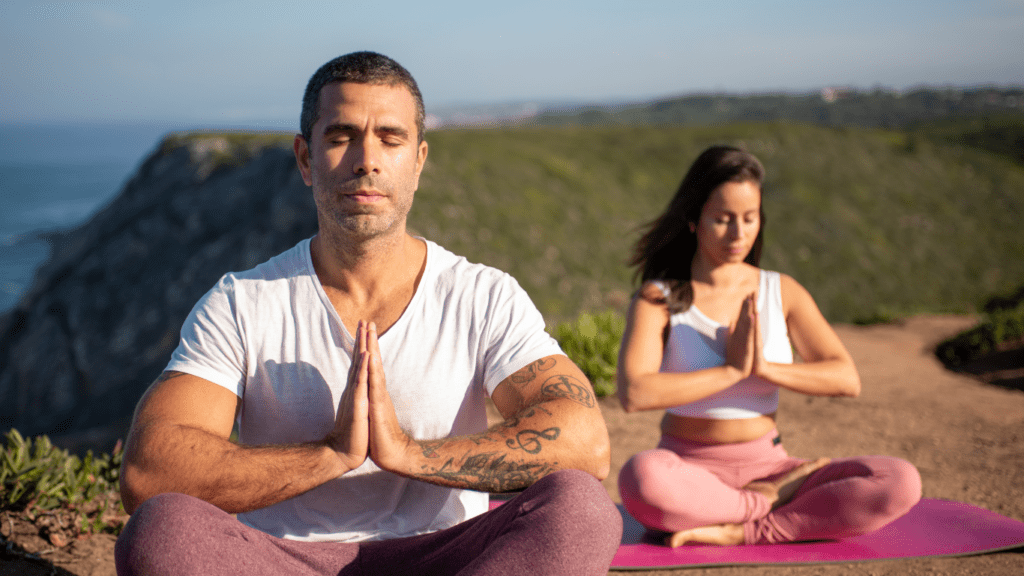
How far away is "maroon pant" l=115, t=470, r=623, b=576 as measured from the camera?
1961 mm

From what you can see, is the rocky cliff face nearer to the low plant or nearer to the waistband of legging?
the low plant

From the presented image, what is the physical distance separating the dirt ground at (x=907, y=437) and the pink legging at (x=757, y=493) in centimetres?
23

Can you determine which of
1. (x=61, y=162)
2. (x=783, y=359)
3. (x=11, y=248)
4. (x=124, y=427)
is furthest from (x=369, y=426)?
(x=61, y=162)

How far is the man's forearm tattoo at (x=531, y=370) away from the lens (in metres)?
2.53

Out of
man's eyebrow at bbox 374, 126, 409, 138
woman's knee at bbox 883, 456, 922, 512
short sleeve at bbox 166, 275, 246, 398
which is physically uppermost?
man's eyebrow at bbox 374, 126, 409, 138

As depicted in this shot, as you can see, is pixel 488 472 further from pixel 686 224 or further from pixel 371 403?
pixel 686 224

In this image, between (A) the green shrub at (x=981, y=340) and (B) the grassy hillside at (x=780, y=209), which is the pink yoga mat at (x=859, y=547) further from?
(A) the green shrub at (x=981, y=340)


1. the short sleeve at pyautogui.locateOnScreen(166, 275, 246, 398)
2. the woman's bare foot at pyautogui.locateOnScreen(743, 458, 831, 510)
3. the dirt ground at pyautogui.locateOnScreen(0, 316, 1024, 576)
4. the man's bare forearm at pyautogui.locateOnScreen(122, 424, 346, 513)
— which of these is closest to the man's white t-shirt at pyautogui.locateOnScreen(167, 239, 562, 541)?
the short sleeve at pyautogui.locateOnScreen(166, 275, 246, 398)

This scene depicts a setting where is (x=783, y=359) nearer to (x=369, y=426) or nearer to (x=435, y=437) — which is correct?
(x=435, y=437)

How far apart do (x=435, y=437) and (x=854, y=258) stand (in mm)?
14083

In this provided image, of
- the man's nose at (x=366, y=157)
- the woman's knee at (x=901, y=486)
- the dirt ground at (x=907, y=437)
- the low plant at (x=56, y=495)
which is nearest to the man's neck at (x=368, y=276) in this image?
the man's nose at (x=366, y=157)

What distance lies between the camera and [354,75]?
2557mm

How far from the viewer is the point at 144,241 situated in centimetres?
1370

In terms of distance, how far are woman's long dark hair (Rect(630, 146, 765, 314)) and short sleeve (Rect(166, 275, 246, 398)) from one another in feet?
7.23
